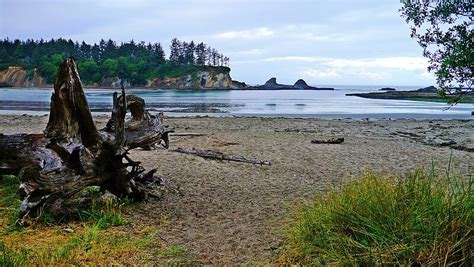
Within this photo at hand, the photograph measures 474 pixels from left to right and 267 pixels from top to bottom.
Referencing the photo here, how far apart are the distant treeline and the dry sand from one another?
354ft

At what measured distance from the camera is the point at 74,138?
235 inches

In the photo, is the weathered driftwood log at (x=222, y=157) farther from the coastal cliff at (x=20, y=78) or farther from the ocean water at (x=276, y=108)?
the coastal cliff at (x=20, y=78)

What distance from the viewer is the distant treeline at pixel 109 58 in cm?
12594

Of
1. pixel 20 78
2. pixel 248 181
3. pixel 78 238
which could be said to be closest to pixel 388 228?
pixel 78 238

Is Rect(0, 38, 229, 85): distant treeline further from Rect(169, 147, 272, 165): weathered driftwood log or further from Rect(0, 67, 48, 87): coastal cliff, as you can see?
Rect(169, 147, 272, 165): weathered driftwood log

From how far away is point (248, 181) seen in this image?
8.29 meters

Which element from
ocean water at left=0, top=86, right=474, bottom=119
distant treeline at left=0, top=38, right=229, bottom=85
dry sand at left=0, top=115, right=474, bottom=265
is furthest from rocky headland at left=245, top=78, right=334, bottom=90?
dry sand at left=0, top=115, right=474, bottom=265

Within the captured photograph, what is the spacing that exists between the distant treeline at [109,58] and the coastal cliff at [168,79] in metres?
0.92

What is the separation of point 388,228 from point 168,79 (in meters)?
128

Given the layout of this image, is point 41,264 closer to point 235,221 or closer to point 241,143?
point 235,221

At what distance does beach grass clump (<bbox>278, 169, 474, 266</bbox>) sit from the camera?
3639 mm

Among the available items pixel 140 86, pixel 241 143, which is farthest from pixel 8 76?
pixel 241 143

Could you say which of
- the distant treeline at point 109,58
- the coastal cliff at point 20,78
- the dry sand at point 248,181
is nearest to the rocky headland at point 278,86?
the distant treeline at point 109,58

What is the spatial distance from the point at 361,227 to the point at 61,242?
2.81m
